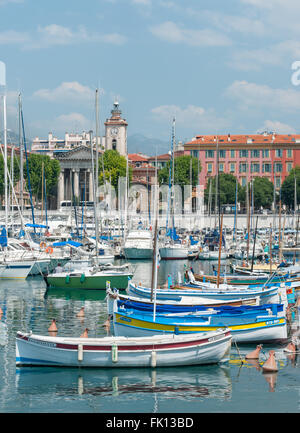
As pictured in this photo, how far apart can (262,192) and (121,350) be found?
3602 inches

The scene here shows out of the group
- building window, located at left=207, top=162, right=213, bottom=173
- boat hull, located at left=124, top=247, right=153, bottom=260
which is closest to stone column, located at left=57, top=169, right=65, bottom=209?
building window, located at left=207, top=162, right=213, bottom=173

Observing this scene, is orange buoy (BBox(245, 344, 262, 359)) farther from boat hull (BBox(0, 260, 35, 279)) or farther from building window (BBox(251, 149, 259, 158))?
building window (BBox(251, 149, 259, 158))

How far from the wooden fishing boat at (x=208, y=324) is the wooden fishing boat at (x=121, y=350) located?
1.82 meters

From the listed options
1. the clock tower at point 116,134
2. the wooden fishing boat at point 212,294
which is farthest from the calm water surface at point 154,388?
the clock tower at point 116,134

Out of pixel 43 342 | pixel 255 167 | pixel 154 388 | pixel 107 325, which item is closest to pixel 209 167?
pixel 255 167

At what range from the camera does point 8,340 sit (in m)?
24.3

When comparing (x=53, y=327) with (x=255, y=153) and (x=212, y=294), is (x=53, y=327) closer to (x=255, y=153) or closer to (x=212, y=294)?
(x=212, y=294)

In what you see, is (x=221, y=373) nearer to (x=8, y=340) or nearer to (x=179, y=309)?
(x=179, y=309)

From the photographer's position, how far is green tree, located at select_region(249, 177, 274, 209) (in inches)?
4306

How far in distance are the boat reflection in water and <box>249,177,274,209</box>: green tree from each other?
9022 cm

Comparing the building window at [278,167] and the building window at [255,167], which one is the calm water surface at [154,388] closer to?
the building window at [278,167]

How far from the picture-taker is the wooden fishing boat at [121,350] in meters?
20.0
